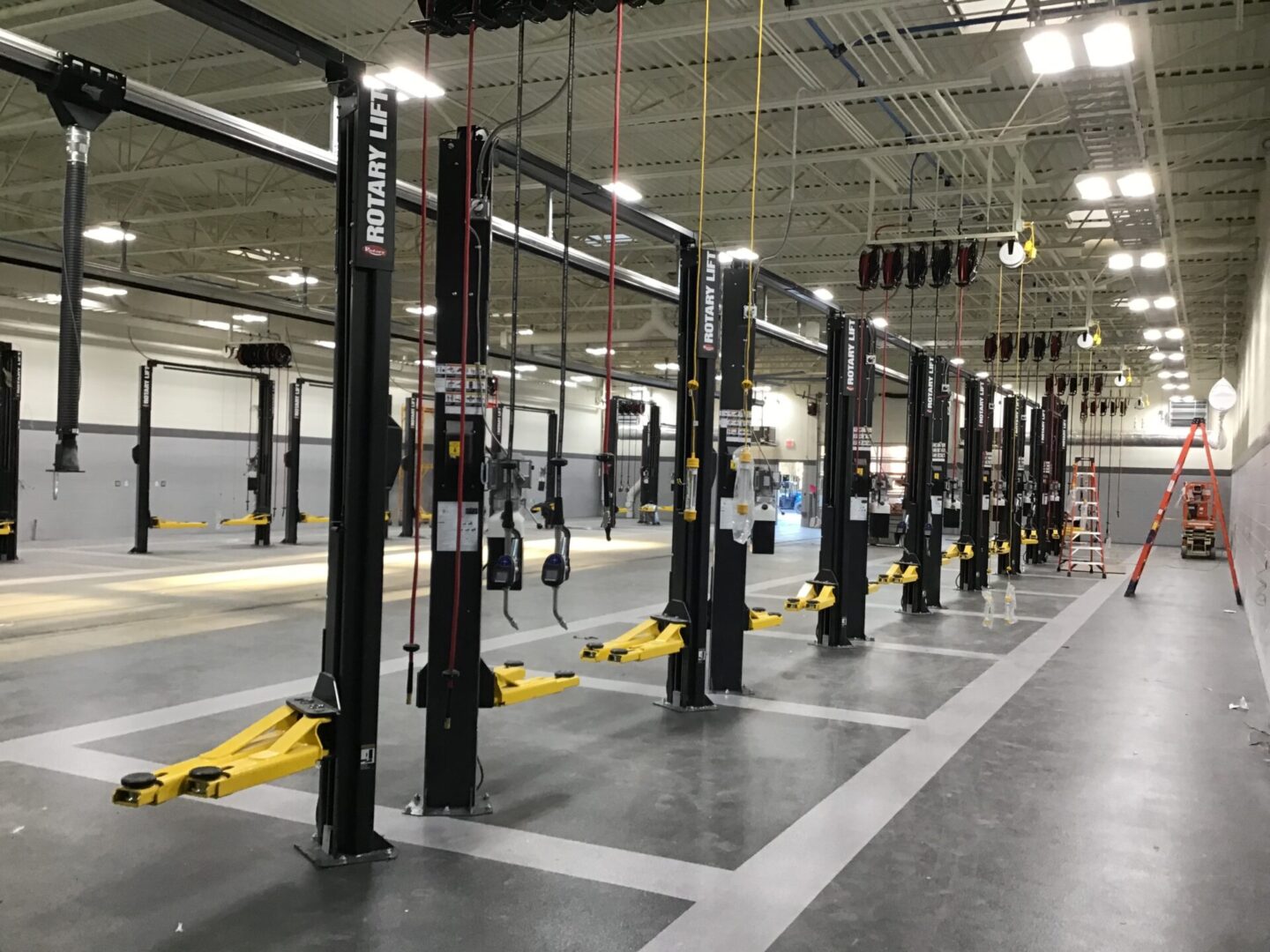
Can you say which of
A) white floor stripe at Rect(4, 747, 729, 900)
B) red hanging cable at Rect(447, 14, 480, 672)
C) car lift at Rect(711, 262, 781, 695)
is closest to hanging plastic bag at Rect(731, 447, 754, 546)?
car lift at Rect(711, 262, 781, 695)

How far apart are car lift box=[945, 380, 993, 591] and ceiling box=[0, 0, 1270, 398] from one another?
5.31ft

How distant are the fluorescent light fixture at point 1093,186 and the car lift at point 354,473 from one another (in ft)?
27.0

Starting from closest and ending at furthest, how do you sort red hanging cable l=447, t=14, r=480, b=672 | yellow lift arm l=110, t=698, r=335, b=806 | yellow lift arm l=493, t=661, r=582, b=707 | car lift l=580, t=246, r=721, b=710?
1. yellow lift arm l=110, t=698, r=335, b=806
2. red hanging cable l=447, t=14, r=480, b=672
3. yellow lift arm l=493, t=661, r=582, b=707
4. car lift l=580, t=246, r=721, b=710

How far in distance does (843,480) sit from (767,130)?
5.64 meters

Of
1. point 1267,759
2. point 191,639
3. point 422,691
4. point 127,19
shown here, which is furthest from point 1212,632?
point 127,19

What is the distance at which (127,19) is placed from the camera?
402 inches

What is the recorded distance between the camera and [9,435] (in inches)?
558

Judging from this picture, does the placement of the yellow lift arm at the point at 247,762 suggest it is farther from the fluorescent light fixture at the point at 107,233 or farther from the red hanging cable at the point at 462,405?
the fluorescent light fixture at the point at 107,233

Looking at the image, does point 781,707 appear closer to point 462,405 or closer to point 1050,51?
point 462,405

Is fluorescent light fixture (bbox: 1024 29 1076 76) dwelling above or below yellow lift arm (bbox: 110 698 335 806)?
above

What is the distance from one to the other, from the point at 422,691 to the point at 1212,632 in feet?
30.5

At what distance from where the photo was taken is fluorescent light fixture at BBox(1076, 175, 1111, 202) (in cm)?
988

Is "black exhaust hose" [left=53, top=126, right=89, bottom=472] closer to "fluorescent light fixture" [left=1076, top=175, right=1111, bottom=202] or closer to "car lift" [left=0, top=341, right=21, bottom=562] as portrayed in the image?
"fluorescent light fixture" [left=1076, top=175, right=1111, bottom=202]

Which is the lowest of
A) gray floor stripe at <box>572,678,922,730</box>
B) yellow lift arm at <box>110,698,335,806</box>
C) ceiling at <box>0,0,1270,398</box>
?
gray floor stripe at <box>572,678,922,730</box>
